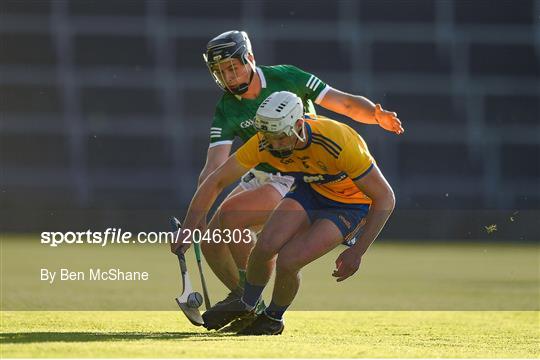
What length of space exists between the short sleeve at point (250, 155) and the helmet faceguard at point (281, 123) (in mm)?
171

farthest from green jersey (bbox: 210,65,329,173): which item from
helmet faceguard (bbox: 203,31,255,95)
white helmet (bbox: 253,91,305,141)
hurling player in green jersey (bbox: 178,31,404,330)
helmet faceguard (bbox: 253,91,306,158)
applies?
white helmet (bbox: 253,91,305,141)

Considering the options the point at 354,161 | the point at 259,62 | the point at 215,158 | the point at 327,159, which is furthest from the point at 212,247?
the point at 259,62

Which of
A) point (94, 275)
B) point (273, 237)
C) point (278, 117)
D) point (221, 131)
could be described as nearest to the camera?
point (278, 117)

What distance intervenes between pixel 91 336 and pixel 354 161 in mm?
1646

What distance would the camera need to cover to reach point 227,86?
7031 millimetres

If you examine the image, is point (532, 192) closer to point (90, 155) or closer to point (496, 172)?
point (496, 172)

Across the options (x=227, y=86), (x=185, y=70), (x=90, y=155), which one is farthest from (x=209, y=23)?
(x=227, y=86)

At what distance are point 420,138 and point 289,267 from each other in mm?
14316

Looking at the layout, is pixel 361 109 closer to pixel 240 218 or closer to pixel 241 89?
pixel 241 89

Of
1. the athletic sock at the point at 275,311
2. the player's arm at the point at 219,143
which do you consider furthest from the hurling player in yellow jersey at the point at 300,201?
the player's arm at the point at 219,143

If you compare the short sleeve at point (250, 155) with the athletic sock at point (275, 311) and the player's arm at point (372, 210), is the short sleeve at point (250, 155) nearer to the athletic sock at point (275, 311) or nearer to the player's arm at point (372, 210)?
the player's arm at point (372, 210)

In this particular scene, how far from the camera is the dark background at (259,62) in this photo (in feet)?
63.5

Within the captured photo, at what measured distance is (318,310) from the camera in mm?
8758

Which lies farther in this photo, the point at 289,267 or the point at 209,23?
the point at 209,23
